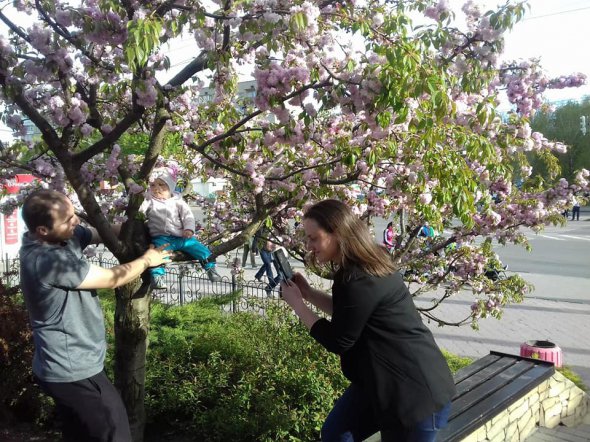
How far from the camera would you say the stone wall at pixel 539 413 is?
3.50m

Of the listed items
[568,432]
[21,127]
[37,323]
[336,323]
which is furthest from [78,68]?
[568,432]

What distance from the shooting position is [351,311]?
6.84 feet

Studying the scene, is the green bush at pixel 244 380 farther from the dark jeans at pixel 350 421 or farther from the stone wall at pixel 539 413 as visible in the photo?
the dark jeans at pixel 350 421

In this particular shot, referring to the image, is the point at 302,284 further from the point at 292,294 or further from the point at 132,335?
the point at 132,335

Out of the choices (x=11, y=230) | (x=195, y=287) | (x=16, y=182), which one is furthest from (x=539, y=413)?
(x=11, y=230)

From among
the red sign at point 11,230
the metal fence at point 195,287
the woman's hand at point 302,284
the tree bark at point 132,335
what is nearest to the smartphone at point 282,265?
the woman's hand at point 302,284

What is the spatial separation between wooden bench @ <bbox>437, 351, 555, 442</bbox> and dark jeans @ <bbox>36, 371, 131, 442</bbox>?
162 centimetres

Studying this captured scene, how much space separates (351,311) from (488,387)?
2.21 m

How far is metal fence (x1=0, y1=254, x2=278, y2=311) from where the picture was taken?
253 inches

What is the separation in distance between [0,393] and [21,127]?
2122mm

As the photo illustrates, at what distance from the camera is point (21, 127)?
3.35 meters

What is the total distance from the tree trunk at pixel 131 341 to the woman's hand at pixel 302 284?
1264 mm

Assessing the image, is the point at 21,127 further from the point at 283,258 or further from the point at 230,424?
the point at 230,424

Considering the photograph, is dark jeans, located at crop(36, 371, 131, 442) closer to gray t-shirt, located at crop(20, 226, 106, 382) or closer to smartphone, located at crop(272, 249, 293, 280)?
gray t-shirt, located at crop(20, 226, 106, 382)
